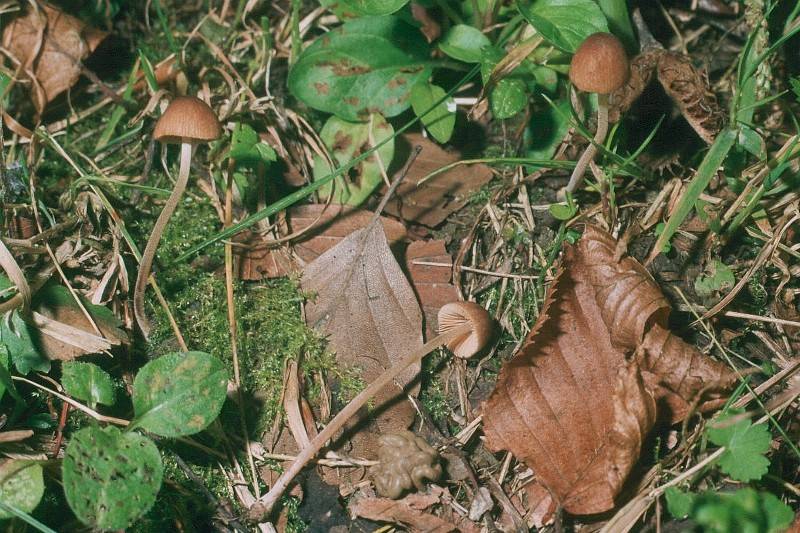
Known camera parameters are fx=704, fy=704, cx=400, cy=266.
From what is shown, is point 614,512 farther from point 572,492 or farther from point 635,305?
point 635,305

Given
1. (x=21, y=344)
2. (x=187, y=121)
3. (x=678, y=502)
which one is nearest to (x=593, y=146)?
(x=678, y=502)

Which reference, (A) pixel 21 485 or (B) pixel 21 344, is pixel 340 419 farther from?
(B) pixel 21 344

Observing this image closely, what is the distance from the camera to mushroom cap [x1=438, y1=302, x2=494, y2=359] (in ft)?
7.39

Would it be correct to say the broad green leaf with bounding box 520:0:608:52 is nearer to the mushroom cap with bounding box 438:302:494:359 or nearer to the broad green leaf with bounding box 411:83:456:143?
the broad green leaf with bounding box 411:83:456:143

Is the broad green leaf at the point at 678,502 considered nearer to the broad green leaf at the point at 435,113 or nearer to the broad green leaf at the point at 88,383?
the broad green leaf at the point at 435,113

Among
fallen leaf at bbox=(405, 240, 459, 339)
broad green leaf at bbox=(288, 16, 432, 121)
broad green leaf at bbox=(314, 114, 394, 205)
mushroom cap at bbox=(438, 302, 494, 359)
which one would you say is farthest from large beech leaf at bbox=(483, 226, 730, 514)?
broad green leaf at bbox=(288, 16, 432, 121)

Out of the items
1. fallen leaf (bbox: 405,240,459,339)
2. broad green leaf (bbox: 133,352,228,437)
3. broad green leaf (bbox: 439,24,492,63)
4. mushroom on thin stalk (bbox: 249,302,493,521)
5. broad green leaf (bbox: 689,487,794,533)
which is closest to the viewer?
broad green leaf (bbox: 689,487,794,533)

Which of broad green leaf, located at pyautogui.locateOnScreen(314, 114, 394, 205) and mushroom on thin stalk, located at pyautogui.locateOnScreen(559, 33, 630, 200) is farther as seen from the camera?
broad green leaf, located at pyautogui.locateOnScreen(314, 114, 394, 205)

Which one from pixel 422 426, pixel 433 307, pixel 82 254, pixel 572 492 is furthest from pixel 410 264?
pixel 82 254

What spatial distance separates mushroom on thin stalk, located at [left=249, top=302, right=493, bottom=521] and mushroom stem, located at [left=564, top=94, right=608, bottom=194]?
60cm

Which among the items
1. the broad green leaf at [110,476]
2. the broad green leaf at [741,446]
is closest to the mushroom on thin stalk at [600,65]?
the broad green leaf at [741,446]

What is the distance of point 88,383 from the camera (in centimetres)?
213

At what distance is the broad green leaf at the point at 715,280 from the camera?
7.91 feet

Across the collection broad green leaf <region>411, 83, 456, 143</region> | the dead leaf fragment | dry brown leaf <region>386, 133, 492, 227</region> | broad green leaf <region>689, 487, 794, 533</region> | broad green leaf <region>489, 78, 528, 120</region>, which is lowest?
the dead leaf fragment
